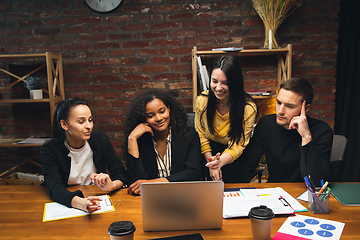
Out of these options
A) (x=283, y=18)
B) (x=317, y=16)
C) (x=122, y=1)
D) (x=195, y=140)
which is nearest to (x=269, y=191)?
(x=195, y=140)

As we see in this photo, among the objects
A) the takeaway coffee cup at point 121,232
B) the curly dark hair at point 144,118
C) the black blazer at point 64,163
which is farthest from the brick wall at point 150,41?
the takeaway coffee cup at point 121,232

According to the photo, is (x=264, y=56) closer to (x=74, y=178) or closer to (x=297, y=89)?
(x=297, y=89)

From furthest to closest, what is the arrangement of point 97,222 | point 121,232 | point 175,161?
point 175,161, point 97,222, point 121,232

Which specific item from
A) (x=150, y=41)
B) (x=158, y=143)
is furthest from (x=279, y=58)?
(x=158, y=143)

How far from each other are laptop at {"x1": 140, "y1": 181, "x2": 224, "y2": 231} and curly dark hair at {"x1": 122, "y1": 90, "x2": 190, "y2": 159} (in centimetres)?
71

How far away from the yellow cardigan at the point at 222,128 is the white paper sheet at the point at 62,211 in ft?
2.74

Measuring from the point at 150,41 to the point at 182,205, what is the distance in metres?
2.10

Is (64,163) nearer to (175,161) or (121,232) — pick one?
(175,161)

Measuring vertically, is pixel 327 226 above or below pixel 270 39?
below

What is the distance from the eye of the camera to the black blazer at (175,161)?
1.54m

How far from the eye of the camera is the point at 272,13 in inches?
96.1

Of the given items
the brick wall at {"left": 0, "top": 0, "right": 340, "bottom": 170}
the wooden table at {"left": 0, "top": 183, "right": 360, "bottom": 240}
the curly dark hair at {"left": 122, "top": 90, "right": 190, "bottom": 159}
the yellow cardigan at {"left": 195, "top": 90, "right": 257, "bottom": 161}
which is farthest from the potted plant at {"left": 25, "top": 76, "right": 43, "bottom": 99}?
the yellow cardigan at {"left": 195, "top": 90, "right": 257, "bottom": 161}

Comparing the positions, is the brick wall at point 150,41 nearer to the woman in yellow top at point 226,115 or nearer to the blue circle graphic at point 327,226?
the woman in yellow top at point 226,115

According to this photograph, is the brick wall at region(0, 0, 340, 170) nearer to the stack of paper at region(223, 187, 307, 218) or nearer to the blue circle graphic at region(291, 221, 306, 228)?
the stack of paper at region(223, 187, 307, 218)
